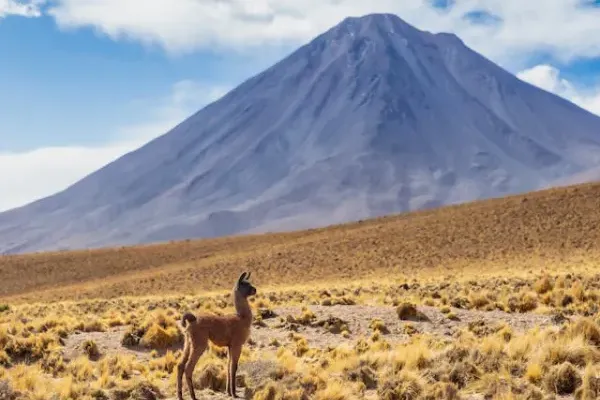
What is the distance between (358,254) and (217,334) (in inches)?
1602

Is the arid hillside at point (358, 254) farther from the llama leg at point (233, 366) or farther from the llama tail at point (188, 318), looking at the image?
the llama tail at point (188, 318)

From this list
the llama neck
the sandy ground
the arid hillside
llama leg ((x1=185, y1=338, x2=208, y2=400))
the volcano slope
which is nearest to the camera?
llama leg ((x1=185, y1=338, x2=208, y2=400))

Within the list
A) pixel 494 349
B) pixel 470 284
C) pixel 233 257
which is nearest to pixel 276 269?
pixel 233 257

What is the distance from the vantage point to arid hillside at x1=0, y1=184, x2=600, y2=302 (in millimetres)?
43250

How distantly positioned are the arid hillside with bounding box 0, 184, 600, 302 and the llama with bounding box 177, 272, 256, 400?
30.7 meters

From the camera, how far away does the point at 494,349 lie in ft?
34.8

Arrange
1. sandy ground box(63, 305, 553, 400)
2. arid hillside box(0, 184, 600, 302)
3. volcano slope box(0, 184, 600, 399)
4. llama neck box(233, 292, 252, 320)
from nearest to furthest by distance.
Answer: volcano slope box(0, 184, 600, 399) → llama neck box(233, 292, 252, 320) → sandy ground box(63, 305, 553, 400) → arid hillside box(0, 184, 600, 302)

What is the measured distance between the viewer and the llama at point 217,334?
8.99m

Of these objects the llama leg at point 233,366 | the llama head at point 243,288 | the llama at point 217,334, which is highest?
the llama head at point 243,288

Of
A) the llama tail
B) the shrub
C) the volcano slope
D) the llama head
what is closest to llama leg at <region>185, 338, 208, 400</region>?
the llama tail

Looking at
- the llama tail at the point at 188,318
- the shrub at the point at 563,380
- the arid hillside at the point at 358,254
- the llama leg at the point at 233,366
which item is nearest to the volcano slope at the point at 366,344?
the shrub at the point at 563,380

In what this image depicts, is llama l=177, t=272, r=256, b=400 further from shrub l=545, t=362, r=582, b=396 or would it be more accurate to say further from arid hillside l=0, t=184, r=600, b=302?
arid hillside l=0, t=184, r=600, b=302

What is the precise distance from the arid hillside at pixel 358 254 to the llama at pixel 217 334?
101 ft

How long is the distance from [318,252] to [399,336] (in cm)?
3713
